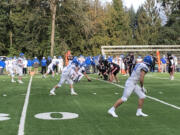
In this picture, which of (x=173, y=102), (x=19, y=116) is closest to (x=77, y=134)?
(x=19, y=116)

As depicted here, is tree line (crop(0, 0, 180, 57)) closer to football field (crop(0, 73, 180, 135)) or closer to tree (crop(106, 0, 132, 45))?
tree (crop(106, 0, 132, 45))

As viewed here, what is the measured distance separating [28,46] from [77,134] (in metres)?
44.6

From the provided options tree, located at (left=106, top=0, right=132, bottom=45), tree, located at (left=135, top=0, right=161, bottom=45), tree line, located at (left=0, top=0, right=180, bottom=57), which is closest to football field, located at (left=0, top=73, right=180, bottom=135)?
tree line, located at (left=0, top=0, right=180, bottom=57)

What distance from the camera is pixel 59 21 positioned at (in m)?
47.8

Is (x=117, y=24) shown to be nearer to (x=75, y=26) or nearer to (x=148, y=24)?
(x=148, y=24)

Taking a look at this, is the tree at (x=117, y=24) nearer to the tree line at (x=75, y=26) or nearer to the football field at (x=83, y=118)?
the tree line at (x=75, y=26)

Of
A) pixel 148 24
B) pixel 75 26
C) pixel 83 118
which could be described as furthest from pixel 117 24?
pixel 83 118

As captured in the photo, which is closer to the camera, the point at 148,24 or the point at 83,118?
the point at 83,118

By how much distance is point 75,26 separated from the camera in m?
46.5

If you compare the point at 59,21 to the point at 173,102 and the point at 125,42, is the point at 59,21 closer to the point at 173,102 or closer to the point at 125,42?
the point at 125,42

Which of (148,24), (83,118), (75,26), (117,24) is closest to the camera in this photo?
(83,118)

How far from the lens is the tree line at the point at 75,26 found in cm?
4441

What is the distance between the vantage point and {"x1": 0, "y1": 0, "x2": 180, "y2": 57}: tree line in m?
44.4

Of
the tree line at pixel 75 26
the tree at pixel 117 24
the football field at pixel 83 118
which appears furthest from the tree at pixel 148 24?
the football field at pixel 83 118
